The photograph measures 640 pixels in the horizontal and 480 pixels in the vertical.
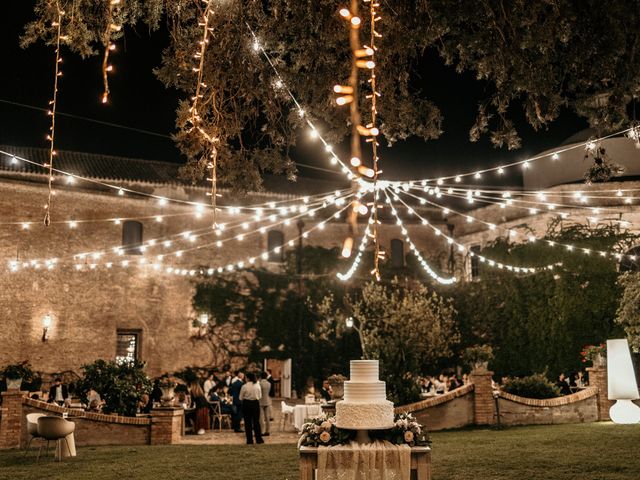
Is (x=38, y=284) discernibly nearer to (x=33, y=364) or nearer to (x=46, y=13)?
(x=33, y=364)

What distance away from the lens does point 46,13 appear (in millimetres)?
6973

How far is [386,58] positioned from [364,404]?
426 centimetres

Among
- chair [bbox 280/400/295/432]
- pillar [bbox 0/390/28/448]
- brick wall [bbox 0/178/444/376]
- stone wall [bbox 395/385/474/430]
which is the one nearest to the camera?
pillar [bbox 0/390/28/448]

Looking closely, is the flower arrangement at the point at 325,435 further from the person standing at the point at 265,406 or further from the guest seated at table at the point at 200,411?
the guest seated at table at the point at 200,411

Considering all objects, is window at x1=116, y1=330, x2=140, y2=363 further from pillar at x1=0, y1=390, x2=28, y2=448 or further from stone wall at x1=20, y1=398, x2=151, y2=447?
pillar at x1=0, y1=390, x2=28, y2=448

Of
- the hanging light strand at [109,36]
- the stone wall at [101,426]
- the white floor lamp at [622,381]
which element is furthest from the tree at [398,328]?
the hanging light strand at [109,36]

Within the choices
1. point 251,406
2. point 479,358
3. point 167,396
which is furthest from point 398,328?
point 167,396

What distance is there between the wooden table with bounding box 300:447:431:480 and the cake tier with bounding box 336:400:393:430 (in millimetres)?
338

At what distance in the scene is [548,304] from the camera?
20312 mm

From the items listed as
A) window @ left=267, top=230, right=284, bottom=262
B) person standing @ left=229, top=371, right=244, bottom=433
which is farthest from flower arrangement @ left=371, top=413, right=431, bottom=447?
window @ left=267, top=230, right=284, bottom=262

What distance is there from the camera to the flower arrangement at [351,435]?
5.52 metres

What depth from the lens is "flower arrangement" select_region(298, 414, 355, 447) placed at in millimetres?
5520

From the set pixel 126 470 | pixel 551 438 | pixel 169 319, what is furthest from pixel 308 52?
pixel 169 319

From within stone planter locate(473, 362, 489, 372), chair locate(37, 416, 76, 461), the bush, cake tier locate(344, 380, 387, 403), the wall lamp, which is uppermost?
the wall lamp
